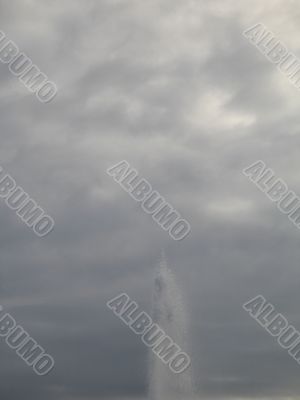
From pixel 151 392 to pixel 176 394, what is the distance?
12.7 feet

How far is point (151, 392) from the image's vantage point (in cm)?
10806

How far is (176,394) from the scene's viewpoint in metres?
108

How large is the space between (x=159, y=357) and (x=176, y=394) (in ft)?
20.0

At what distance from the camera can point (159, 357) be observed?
109 metres

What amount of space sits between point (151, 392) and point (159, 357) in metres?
5.39
